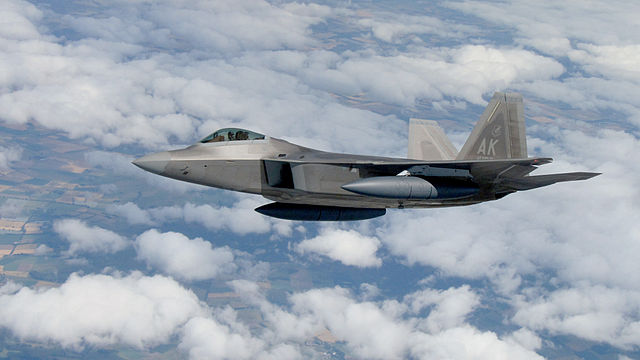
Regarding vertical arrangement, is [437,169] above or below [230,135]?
below

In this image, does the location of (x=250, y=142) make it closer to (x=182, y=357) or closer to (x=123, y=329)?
(x=182, y=357)

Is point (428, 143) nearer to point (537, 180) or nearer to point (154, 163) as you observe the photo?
point (537, 180)

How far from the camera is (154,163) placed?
1584cm

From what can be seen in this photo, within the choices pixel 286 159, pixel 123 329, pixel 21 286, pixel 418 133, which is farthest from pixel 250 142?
pixel 21 286

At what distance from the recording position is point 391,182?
624 inches

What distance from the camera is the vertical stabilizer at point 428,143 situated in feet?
68.5

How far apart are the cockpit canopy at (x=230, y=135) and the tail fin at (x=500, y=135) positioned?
752 centimetres

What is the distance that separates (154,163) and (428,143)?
34.7 ft

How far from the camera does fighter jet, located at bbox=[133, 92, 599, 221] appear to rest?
629 inches

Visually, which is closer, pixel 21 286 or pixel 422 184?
pixel 422 184

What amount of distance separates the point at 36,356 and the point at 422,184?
195337 mm

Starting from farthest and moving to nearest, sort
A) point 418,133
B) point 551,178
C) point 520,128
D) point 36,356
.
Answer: point 36,356 → point 418,133 → point 520,128 → point 551,178

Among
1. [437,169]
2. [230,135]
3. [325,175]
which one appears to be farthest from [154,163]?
[437,169]

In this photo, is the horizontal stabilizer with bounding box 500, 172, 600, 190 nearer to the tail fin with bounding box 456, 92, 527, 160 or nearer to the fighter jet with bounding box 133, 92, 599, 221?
the fighter jet with bounding box 133, 92, 599, 221
